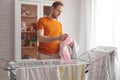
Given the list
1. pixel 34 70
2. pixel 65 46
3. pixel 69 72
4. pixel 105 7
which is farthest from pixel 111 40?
pixel 34 70

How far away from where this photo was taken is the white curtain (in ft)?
10.1

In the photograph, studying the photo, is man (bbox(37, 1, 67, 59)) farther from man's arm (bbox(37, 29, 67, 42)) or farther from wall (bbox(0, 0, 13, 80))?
wall (bbox(0, 0, 13, 80))

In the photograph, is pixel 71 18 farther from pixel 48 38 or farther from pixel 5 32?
pixel 48 38

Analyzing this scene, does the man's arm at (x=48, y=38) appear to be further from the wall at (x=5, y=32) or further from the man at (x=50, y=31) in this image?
the wall at (x=5, y=32)

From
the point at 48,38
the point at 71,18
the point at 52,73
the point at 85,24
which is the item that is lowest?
the point at 52,73

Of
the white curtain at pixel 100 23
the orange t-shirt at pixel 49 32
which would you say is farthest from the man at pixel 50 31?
the white curtain at pixel 100 23

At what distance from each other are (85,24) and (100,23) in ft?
1.54

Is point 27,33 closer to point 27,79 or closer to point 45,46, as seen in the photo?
point 45,46

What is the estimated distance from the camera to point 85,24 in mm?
3873

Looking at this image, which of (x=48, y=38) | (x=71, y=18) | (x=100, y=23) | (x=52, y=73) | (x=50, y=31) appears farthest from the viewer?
(x=71, y=18)

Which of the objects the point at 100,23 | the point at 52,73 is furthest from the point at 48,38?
the point at 100,23

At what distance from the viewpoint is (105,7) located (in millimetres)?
3316

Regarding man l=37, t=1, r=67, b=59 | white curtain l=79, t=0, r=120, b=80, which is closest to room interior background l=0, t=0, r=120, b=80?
white curtain l=79, t=0, r=120, b=80

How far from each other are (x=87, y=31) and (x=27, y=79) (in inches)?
82.7
